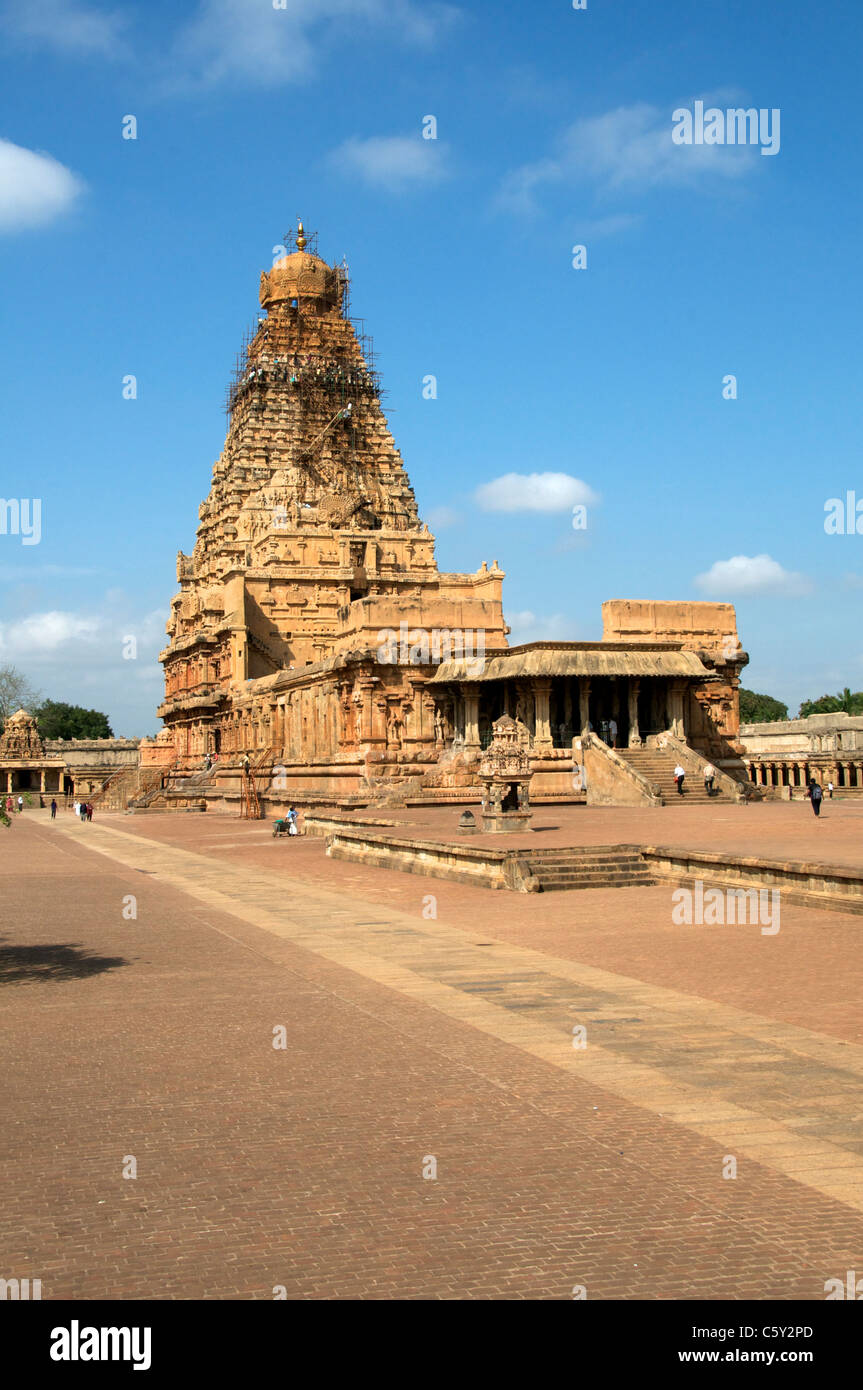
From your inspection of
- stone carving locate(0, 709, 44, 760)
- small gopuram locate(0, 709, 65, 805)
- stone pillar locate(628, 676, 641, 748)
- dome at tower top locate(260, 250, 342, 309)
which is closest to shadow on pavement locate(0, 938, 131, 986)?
stone pillar locate(628, 676, 641, 748)

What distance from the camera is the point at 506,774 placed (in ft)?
87.4

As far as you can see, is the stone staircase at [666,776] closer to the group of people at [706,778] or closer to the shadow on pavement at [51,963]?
the group of people at [706,778]

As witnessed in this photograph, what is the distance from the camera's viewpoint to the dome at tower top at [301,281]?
76875 mm

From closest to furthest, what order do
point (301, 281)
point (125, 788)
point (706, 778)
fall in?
1. point (706, 778)
2. point (125, 788)
3. point (301, 281)

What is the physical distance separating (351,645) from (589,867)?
81.0ft

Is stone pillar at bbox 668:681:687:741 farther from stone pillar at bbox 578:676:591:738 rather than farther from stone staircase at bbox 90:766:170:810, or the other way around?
stone staircase at bbox 90:766:170:810

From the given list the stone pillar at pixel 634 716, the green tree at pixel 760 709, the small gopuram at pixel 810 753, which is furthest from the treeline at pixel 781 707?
the stone pillar at pixel 634 716

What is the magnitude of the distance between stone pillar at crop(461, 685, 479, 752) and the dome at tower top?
45702 millimetres

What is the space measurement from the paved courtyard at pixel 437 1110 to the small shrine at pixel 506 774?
1134cm

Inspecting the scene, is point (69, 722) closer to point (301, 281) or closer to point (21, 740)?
point (21, 740)

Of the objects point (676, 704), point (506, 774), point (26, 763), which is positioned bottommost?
point (26, 763)

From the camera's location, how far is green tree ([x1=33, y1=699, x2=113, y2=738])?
13925 cm

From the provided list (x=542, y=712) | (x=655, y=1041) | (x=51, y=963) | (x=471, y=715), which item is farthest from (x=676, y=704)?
(x=655, y=1041)
